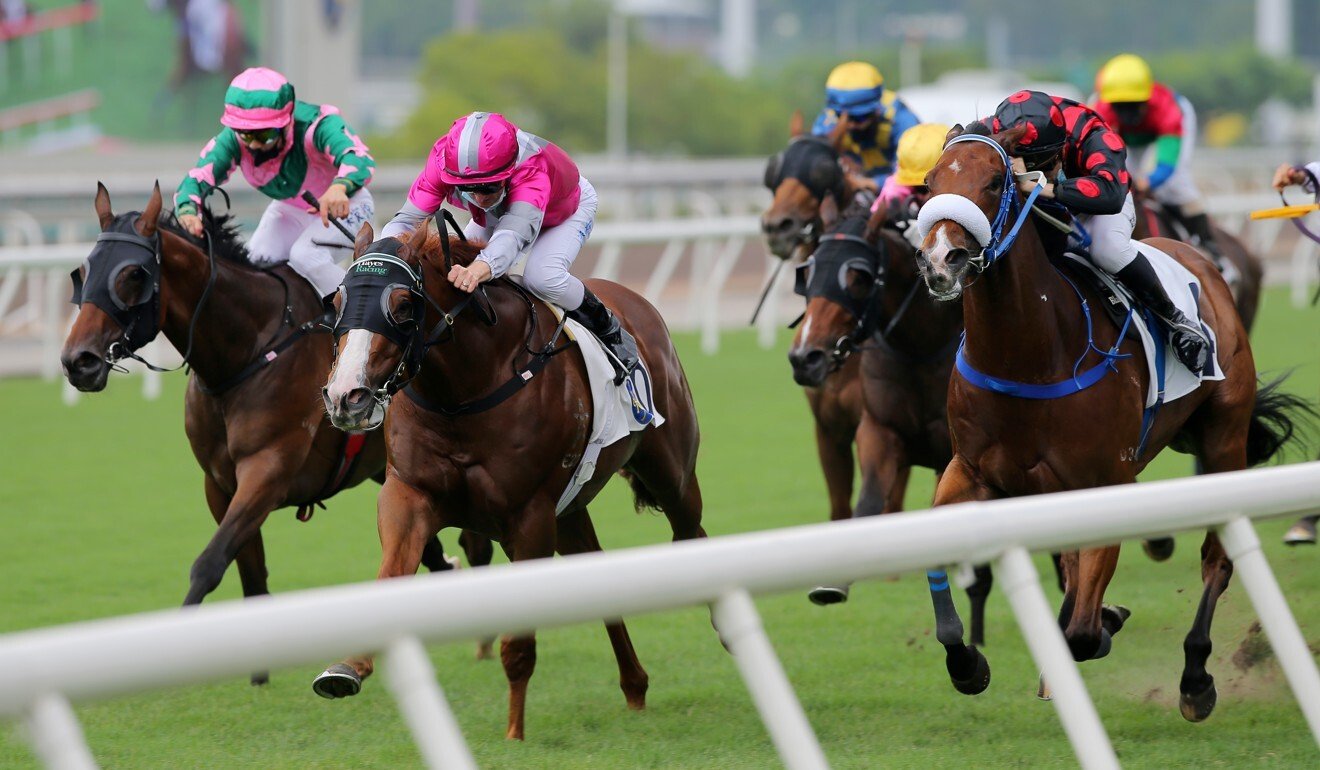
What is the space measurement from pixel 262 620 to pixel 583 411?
275cm

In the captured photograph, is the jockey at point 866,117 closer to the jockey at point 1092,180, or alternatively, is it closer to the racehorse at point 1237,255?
the racehorse at point 1237,255

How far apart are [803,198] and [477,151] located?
2171 mm

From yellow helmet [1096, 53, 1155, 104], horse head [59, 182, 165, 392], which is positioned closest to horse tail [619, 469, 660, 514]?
horse head [59, 182, 165, 392]

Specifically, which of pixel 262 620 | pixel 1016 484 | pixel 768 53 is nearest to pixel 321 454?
pixel 1016 484

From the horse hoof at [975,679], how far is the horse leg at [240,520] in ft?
6.46

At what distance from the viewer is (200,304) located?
5.13 meters

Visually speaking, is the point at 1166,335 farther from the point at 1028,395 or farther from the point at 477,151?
the point at 477,151

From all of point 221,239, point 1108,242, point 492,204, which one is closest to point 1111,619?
point 1108,242

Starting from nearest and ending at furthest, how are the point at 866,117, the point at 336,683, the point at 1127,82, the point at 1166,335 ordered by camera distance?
the point at 336,683, the point at 1166,335, the point at 866,117, the point at 1127,82

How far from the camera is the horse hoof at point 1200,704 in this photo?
14.6 ft

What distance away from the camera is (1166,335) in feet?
15.5

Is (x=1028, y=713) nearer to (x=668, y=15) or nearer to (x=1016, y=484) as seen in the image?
(x=1016, y=484)

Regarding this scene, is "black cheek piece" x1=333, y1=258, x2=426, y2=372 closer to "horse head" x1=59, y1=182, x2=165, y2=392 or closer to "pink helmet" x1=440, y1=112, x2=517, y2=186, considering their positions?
"pink helmet" x1=440, y1=112, x2=517, y2=186

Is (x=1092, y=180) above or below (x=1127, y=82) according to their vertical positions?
above
